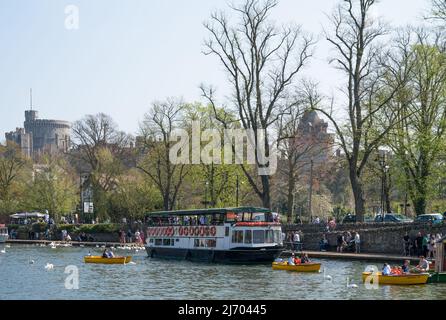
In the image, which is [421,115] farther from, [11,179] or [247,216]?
[11,179]

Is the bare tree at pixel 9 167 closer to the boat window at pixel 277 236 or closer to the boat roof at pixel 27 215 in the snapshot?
the boat roof at pixel 27 215

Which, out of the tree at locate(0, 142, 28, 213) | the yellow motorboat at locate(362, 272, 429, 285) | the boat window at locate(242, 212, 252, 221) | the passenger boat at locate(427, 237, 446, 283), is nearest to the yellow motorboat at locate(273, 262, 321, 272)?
the boat window at locate(242, 212, 252, 221)

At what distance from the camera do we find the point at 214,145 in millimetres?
88125

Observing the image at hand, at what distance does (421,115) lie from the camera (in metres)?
68.9

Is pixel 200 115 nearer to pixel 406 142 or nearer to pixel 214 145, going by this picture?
pixel 214 145

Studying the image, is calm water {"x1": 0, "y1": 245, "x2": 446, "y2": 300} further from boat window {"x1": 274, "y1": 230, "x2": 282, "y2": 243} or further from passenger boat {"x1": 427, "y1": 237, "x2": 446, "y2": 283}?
boat window {"x1": 274, "y1": 230, "x2": 282, "y2": 243}

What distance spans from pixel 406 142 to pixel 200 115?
94.3 feet

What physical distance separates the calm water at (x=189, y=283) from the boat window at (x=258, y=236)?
2460mm

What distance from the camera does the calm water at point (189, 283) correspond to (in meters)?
41.0

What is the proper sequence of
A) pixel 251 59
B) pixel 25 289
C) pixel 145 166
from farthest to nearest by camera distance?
pixel 145 166 → pixel 251 59 → pixel 25 289

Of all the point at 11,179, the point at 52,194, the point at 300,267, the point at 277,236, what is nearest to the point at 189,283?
the point at 300,267

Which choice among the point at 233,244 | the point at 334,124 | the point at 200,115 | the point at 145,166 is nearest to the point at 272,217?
the point at 233,244

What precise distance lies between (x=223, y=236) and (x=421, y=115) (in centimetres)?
2149

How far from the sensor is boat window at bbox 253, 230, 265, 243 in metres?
58.5
